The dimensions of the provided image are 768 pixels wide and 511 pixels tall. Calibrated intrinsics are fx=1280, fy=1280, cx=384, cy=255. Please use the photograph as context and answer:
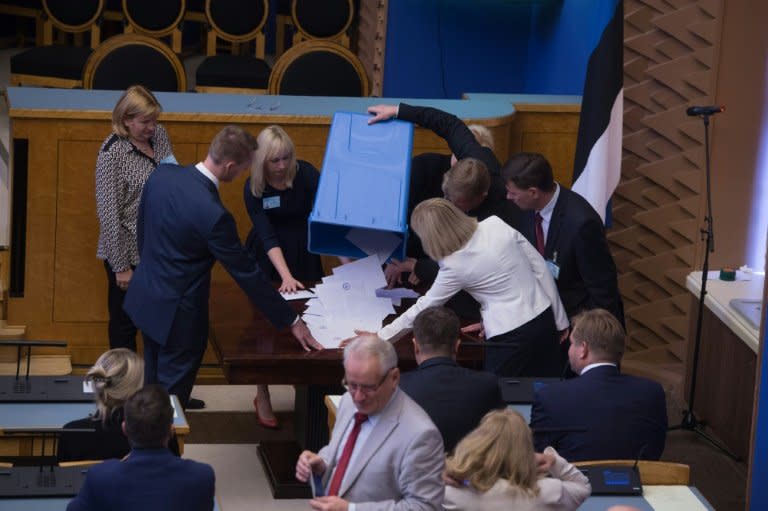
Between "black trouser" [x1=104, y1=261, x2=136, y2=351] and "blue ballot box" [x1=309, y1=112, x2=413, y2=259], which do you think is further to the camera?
"black trouser" [x1=104, y1=261, x2=136, y2=351]

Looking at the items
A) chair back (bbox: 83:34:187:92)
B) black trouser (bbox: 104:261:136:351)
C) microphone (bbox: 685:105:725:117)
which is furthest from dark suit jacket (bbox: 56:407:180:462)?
chair back (bbox: 83:34:187:92)

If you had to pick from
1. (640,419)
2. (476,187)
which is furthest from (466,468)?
(476,187)

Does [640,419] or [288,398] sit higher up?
[640,419]

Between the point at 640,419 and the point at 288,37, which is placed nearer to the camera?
the point at 640,419

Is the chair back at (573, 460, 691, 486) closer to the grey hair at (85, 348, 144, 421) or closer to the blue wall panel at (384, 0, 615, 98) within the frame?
the grey hair at (85, 348, 144, 421)

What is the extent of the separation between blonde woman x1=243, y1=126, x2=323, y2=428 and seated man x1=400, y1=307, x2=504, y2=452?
1.78 meters

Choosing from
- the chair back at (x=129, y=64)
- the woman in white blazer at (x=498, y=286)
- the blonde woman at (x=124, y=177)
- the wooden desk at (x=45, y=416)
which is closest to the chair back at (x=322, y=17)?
the chair back at (x=129, y=64)

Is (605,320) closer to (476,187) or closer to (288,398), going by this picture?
(476,187)

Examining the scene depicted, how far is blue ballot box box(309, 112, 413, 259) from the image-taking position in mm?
5230

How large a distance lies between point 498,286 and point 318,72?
3612 mm

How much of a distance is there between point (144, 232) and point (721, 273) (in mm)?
3088

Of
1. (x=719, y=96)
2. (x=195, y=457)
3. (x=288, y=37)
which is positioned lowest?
(x=195, y=457)

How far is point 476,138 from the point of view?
5898mm

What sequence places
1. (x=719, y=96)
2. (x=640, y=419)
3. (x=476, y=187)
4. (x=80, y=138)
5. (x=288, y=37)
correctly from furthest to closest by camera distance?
(x=288, y=37) → (x=719, y=96) → (x=80, y=138) → (x=476, y=187) → (x=640, y=419)
